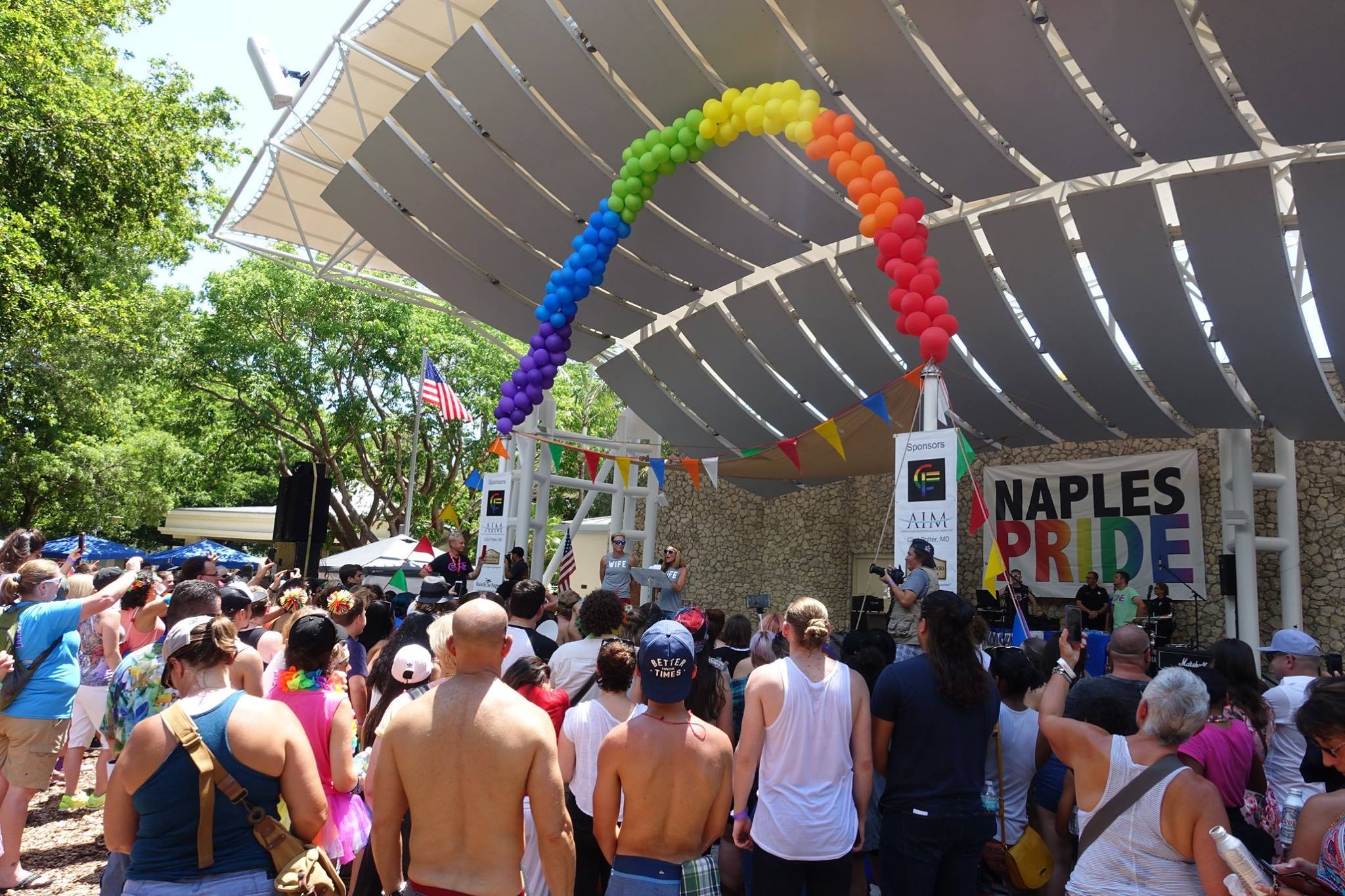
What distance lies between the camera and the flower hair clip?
4.65m

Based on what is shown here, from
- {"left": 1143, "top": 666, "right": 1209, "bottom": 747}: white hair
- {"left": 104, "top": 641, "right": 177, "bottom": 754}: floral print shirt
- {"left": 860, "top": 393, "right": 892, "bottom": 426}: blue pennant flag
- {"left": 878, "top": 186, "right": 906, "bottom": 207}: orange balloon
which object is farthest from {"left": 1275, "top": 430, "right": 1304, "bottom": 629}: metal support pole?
{"left": 104, "top": 641, "right": 177, "bottom": 754}: floral print shirt

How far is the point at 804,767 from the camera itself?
11.4 feet

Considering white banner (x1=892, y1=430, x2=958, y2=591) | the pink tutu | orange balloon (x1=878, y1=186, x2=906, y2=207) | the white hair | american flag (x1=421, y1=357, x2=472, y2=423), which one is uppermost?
orange balloon (x1=878, y1=186, x2=906, y2=207)

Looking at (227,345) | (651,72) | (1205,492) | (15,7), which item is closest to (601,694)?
(651,72)

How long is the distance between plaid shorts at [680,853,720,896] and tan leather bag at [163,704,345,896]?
108cm

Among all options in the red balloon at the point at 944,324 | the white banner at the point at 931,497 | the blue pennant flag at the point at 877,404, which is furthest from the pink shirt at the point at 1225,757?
the blue pennant flag at the point at 877,404

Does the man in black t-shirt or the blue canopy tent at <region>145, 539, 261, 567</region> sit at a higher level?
the man in black t-shirt

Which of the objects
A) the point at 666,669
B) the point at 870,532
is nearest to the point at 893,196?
the point at 666,669

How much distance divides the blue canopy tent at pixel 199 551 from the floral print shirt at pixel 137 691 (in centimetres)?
1761

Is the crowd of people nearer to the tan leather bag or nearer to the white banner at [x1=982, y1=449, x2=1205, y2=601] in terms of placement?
the tan leather bag

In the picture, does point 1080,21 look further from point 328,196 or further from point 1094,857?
point 328,196

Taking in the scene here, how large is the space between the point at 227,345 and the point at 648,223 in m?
15.9

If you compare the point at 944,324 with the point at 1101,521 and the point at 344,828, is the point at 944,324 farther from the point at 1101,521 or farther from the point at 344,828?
the point at 1101,521

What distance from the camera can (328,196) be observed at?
13.1 metres
